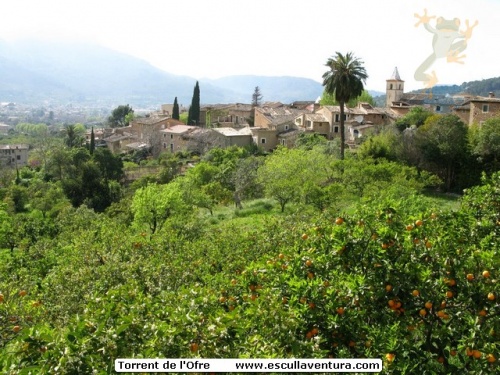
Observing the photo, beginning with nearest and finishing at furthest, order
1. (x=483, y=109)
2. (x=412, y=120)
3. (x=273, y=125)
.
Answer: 1. (x=483, y=109)
2. (x=412, y=120)
3. (x=273, y=125)

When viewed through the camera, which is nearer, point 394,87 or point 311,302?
point 311,302

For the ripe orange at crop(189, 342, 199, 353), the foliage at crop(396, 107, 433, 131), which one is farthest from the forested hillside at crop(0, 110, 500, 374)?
the foliage at crop(396, 107, 433, 131)

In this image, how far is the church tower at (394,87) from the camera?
8294 centimetres

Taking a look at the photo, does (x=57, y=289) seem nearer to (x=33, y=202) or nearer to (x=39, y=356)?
(x=39, y=356)

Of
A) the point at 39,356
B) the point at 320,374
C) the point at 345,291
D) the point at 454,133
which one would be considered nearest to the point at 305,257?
the point at 345,291

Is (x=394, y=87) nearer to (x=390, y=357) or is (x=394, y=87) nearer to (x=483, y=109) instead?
(x=483, y=109)

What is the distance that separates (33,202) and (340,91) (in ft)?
96.2

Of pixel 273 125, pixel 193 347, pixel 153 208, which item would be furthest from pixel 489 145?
pixel 273 125

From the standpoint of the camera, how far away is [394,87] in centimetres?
8369

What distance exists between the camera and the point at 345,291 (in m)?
6.03
